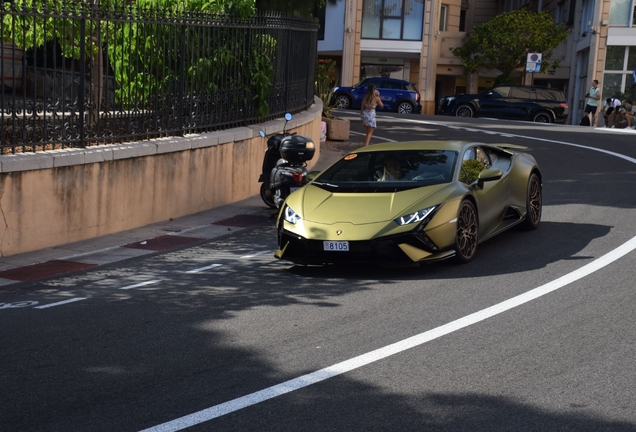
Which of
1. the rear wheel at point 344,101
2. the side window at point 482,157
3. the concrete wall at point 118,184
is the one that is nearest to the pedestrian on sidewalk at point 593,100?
the rear wheel at point 344,101

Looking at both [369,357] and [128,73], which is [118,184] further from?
[369,357]

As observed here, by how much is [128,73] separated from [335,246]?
5.17m

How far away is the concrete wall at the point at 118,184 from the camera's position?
35.1 ft

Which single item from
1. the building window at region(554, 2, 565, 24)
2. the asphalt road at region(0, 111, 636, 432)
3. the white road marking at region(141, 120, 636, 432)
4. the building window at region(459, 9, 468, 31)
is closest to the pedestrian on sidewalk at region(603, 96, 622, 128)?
the building window at region(554, 2, 565, 24)

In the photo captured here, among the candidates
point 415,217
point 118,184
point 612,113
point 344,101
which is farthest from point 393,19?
point 415,217

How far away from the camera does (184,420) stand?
514 cm

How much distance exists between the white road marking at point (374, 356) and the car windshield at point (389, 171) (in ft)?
5.96

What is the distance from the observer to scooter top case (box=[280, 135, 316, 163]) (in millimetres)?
13289

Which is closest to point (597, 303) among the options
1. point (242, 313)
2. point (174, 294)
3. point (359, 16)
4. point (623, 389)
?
point (623, 389)

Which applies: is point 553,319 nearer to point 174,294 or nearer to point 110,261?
point 174,294

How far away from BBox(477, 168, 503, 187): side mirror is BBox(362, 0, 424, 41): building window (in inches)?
1728

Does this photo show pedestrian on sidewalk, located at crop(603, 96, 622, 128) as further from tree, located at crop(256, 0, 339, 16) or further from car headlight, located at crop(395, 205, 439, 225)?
car headlight, located at crop(395, 205, 439, 225)

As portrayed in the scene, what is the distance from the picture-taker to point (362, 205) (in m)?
9.47

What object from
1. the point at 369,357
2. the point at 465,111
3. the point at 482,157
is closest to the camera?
the point at 369,357
